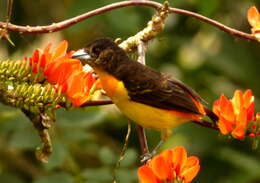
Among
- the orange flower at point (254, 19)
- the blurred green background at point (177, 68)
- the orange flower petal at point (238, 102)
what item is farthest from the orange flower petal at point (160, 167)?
the blurred green background at point (177, 68)

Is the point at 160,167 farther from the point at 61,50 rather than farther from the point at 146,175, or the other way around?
the point at 61,50

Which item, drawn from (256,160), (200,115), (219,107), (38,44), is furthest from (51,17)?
(219,107)

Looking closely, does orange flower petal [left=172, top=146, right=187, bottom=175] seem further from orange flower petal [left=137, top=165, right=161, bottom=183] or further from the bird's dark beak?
the bird's dark beak

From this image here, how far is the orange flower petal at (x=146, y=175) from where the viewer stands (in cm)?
181

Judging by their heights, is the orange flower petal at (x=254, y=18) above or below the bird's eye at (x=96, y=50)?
above

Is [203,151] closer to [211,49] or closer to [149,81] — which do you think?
[211,49]

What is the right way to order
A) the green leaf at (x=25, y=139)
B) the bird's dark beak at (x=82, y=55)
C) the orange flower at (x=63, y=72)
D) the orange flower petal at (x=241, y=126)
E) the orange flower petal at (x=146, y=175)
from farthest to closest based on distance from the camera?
the green leaf at (x=25, y=139)
the bird's dark beak at (x=82, y=55)
the orange flower petal at (x=241, y=126)
the orange flower at (x=63, y=72)
the orange flower petal at (x=146, y=175)

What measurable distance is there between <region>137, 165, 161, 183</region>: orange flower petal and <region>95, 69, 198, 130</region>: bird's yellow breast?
0.59 m

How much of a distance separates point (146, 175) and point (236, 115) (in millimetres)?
497

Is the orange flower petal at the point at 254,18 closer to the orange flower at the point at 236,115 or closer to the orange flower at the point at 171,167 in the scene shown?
the orange flower at the point at 236,115

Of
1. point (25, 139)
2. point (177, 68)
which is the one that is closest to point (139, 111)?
point (25, 139)

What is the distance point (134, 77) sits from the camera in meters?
2.63

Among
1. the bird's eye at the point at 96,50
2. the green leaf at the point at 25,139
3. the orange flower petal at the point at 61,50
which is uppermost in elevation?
the orange flower petal at the point at 61,50

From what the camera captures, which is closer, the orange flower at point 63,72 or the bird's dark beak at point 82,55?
the orange flower at point 63,72
